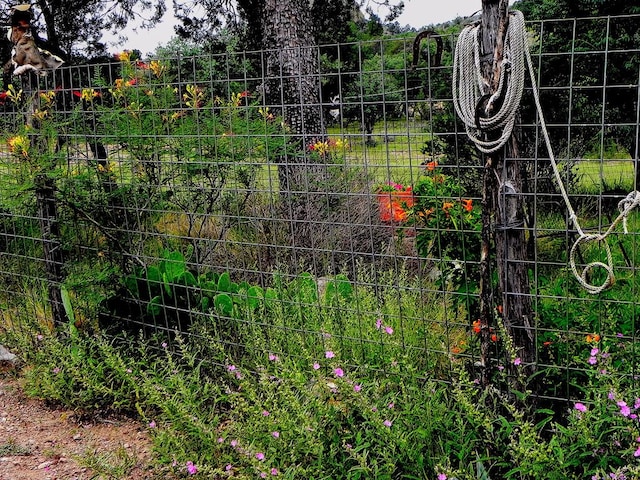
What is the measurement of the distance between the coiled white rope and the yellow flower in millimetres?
2494

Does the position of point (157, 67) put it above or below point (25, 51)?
below

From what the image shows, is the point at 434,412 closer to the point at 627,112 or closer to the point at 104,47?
the point at 627,112

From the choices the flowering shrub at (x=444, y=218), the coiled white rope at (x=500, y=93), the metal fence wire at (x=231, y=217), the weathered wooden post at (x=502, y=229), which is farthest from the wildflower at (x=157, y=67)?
the weathered wooden post at (x=502, y=229)

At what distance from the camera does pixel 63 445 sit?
3855 millimetres

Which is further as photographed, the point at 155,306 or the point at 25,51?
the point at 25,51

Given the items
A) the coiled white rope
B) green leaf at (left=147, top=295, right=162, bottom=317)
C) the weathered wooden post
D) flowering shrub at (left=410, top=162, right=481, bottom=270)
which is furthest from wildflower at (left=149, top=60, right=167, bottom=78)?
the weathered wooden post

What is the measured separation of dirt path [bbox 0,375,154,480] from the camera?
→ 3475 millimetres

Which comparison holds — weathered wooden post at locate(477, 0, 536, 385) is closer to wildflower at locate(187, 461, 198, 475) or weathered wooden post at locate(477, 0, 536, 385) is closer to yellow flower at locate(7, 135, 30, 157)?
wildflower at locate(187, 461, 198, 475)

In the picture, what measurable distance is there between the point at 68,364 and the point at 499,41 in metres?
2.84

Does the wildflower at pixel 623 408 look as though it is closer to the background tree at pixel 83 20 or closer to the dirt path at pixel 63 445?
the dirt path at pixel 63 445

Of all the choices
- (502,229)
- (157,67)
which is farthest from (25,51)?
(502,229)

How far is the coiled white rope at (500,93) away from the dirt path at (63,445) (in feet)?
6.77

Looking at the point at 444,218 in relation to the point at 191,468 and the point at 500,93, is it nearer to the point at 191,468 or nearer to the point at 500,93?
the point at 500,93

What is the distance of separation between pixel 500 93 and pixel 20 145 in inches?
107
